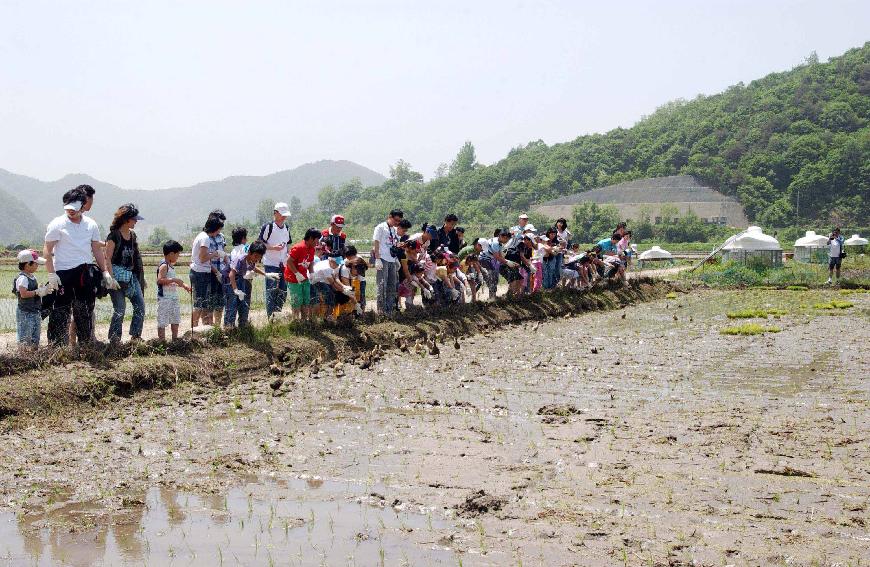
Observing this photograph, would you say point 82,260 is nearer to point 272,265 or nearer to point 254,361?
point 254,361

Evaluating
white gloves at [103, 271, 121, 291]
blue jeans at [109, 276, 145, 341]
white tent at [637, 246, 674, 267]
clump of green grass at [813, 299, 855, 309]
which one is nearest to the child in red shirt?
blue jeans at [109, 276, 145, 341]

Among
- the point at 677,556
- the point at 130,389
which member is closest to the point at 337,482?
the point at 677,556

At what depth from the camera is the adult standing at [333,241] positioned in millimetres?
14032

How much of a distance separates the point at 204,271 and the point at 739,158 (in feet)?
357

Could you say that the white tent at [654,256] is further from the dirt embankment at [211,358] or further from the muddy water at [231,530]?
the muddy water at [231,530]

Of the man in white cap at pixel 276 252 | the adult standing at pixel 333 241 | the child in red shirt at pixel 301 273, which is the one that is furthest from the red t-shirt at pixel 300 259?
the adult standing at pixel 333 241

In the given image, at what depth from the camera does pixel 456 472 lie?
7.15 meters

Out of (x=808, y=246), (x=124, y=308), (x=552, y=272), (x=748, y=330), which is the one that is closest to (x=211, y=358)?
(x=124, y=308)

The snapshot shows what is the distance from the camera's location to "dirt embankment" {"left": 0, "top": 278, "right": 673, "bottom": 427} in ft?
29.7

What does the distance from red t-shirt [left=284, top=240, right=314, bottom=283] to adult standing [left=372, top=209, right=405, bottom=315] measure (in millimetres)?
1562

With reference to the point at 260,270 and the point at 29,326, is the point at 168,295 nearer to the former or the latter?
the point at 29,326

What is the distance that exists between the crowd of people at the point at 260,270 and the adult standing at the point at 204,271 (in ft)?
0.04

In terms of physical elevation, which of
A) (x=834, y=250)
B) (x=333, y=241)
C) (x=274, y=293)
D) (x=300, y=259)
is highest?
(x=333, y=241)

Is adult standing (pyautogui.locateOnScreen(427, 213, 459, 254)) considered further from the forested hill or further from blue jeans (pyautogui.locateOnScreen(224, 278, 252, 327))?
the forested hill
